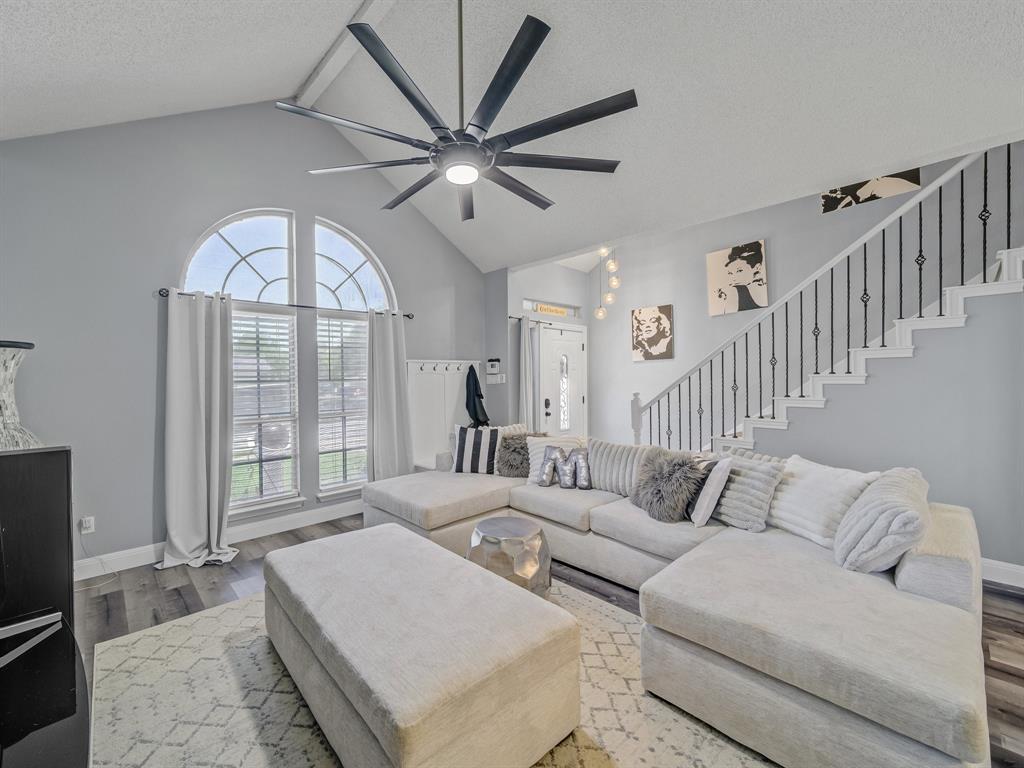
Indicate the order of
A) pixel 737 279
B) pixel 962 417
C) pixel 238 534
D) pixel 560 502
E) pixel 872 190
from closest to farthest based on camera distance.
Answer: pixel 962 417
pixel 560 502
pixel 238 534
pixel 872 190
pixel 737 279

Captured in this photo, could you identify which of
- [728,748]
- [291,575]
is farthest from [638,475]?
[291,575]

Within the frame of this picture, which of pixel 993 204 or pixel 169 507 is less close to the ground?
pixel 993 204

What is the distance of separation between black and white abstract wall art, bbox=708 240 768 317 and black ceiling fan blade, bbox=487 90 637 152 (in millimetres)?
3586

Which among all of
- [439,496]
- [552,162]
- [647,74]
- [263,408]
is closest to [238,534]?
[263,408]

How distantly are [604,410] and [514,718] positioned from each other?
537cm

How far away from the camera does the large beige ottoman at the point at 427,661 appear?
4.04 feet

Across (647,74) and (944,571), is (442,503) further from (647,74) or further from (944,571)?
(647,74)

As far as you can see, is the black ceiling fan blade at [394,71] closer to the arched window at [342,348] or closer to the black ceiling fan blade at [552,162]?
the black ceiling fan blade at [552,162]

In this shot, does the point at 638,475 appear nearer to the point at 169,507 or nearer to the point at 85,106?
the point at 169,507

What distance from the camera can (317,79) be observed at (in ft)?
11.8

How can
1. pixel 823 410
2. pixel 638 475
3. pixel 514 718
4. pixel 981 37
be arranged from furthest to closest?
pixel 823 410 → pixel 638 475 → pixel 981 37 → pixel 514 718

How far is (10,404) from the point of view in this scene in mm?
2496

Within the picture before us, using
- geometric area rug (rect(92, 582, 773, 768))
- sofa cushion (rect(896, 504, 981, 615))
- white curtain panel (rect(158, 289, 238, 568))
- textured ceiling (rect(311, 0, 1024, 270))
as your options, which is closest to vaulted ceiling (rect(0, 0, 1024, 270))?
textured ceiling (rect(311, 0, 1024, 270))

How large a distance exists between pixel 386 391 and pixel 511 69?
319 cm
